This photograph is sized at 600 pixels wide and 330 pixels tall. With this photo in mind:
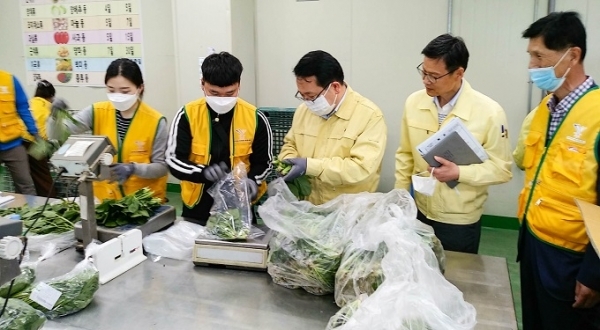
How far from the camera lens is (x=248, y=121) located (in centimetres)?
208

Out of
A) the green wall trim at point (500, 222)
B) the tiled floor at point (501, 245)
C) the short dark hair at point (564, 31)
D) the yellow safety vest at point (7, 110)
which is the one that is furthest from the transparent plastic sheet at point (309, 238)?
the yellow safety vest at point (7, 110)

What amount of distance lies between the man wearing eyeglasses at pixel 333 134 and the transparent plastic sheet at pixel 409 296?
601mm

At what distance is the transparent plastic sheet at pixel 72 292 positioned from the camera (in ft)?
4.12

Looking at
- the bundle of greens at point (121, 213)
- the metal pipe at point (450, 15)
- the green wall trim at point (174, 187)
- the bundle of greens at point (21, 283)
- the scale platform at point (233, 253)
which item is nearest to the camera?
the bundle of greens at point (21, 283)

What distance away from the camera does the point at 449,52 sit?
1.89m

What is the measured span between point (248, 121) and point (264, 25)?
7.09 ft

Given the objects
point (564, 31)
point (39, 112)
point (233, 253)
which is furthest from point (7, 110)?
point (564, 31)

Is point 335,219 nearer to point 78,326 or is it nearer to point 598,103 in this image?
point 78,326

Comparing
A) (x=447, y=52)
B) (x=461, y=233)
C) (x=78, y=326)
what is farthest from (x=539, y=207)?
(x=78, y=326)

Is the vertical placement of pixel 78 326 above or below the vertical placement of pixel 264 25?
below

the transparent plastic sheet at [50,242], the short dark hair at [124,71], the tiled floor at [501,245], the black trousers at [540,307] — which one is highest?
the short dark hair at [124,71]

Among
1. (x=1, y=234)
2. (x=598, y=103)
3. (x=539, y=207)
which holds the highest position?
(x=598, y=103)

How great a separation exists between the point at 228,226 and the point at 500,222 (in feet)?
9.40

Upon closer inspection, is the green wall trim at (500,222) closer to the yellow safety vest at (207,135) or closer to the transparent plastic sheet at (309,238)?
the yellow safety vest at (207,135)
